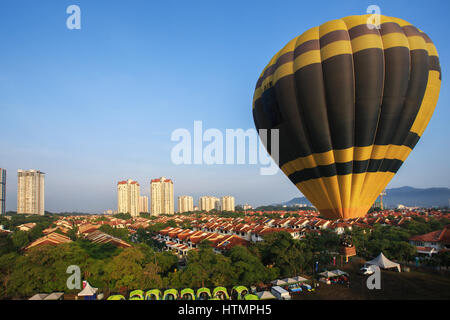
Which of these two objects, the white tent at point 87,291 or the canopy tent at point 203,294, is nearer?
the canopy tent at point 203,294

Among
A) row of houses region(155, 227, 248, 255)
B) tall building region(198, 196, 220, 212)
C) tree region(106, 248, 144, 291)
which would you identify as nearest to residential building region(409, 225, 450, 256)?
row of houses region(155, 227, 248, 255)

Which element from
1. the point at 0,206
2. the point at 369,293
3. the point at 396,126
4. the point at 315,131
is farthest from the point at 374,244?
the point at 0,206

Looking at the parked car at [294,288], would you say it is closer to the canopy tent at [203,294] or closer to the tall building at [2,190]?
the canopy tent at [203,294]

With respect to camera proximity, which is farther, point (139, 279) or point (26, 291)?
point (139, 279)

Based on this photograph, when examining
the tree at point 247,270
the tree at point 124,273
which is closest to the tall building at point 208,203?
the tree at point 247,270

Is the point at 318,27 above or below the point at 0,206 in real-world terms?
above
